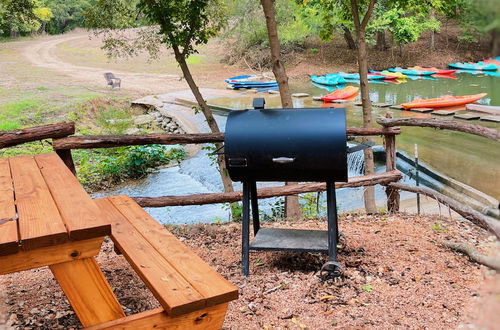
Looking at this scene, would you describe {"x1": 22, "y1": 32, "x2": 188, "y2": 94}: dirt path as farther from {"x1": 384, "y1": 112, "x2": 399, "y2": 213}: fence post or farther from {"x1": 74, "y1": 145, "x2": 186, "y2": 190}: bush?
{"x1": 384, "y1": 112, "x2": 399, "y2": 213}: fence post

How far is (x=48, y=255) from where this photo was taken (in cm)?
223

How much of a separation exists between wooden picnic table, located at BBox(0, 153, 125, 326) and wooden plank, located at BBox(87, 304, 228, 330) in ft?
0.40

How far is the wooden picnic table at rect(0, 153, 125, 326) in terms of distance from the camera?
85.1 inches

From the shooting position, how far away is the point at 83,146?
15.8ft

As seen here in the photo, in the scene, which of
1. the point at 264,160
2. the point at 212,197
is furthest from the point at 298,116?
the point at 212,197

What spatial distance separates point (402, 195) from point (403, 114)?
798 centimetres

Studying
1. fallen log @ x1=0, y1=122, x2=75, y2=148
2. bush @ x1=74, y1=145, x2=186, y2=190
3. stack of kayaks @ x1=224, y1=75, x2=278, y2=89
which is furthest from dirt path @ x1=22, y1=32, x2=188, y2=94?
fallen log @ x1=0, y1=122, x2=75, y2=148

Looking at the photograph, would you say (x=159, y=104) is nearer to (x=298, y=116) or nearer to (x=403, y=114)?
(x=403, y=114)

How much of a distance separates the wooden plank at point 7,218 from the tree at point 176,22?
4.75m

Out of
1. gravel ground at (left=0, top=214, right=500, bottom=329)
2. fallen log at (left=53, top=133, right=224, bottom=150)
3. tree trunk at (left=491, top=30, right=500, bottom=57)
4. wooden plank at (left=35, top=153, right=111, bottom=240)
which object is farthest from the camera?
fallen log at (left=53, top=133, right=224, bottom=150)

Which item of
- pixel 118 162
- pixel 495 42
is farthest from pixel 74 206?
pixel 118 162

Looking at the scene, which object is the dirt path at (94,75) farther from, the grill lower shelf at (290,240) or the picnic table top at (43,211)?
the picnic table top at (43,211)

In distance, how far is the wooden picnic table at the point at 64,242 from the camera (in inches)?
85.1

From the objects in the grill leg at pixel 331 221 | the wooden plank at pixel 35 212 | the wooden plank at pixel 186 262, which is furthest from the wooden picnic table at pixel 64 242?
the grill leg at pixel 331 221
